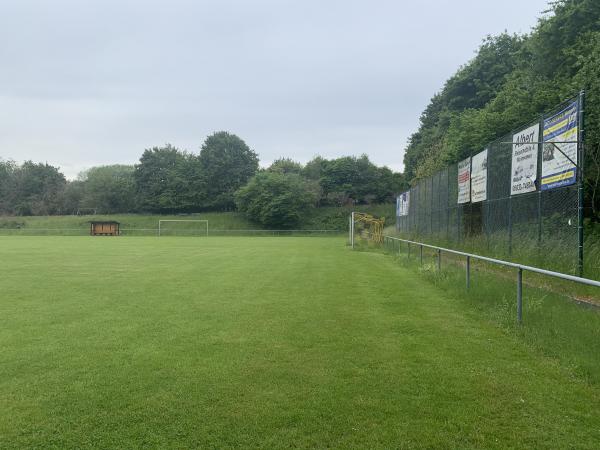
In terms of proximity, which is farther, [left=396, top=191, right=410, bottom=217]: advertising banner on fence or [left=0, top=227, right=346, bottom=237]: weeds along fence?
[left=0, top=227, right=346, bottom=237]: weeds along fence

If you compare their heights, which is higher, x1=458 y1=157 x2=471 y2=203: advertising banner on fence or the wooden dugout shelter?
x1=458 y1=157 x2=471 y2=203: advertising banner on fence

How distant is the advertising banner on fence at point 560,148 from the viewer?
879cm

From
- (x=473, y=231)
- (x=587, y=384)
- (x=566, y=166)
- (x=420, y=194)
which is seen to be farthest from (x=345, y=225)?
(x=587, y=384)

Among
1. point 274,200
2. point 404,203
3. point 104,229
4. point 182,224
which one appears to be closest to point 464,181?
point 404,203

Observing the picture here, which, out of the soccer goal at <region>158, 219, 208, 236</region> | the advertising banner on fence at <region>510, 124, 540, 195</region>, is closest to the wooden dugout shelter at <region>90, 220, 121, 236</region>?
the soccer goal at <region>158, 219, 208, 236</region>

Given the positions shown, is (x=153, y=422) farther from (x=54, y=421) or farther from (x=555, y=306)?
(x=555, y=306)

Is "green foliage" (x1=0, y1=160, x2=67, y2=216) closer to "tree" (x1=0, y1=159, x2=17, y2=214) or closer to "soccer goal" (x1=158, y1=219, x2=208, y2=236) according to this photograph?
"tree" (x1=0, y1=159, x2=17, y2=214)

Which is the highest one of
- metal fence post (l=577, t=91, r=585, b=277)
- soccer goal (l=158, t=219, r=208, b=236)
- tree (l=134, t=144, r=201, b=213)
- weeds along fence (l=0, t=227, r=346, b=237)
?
tree (l=134, t=144, r=201, b=213)

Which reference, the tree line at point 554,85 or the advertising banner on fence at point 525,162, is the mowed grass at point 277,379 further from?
the tree line at point 554,85

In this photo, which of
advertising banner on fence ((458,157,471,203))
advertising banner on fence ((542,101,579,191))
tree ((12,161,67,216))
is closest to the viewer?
advertising banner on fence ((542,101,579,191))

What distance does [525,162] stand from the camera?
11109mm

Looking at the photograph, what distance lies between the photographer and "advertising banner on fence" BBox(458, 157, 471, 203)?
52.3 feet

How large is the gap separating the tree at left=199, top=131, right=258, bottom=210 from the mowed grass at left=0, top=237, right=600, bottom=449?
237 ft

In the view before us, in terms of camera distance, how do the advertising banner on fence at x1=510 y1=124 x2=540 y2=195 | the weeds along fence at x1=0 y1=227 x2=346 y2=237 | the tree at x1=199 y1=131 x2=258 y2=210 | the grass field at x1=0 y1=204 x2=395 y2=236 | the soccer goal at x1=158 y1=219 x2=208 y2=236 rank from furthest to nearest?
the tree at x1=199 y1=131 x2=258 y2=210
the soccer goal at x1=158 y1=219 x2=208 y2=236
the grass field at x1=0 y1=204 x2=395 y2=236
the weeds along fence at x1=0 y1=227 x2=346 y2=237
the advertising banner on fence at x1=510 y1=124 x2=540 y2=195
